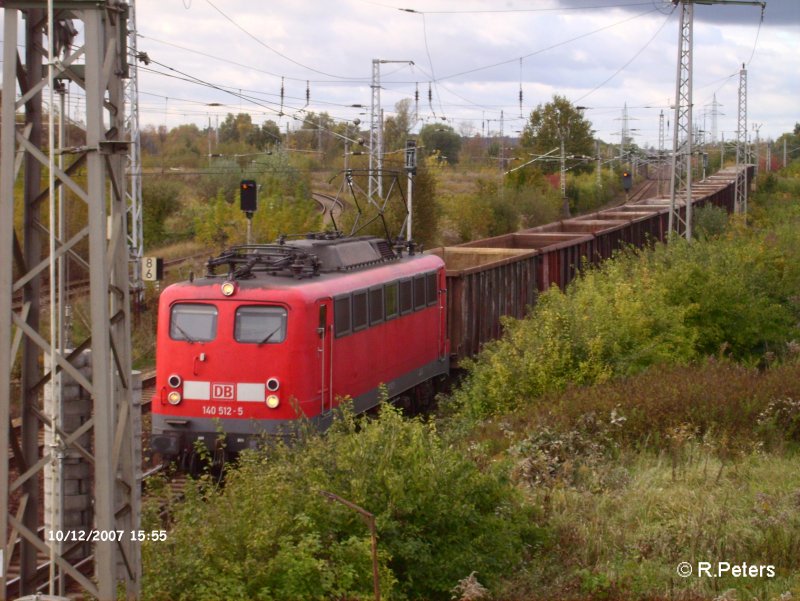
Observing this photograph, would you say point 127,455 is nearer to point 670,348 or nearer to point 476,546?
point 476,546

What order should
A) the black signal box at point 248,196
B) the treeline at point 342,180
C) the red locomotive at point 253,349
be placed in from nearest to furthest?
the red locomotive at point 253,349, the black signal box at point 248,196, the treeline at point 342,180

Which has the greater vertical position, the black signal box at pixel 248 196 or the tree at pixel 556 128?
the tree at pixel 556 128

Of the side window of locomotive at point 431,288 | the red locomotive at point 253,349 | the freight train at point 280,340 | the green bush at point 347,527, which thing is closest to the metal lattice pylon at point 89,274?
the green bush at point 347,527

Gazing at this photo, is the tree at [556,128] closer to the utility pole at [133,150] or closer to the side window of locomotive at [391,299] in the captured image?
the utility pole at [133,150]

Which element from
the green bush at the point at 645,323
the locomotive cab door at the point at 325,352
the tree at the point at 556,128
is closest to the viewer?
the locomotive cab door at the point at 325,352

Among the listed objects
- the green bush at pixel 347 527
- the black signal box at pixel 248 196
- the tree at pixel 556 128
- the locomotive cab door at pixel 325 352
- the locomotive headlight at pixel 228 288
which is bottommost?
the green bush at pixel 347 527

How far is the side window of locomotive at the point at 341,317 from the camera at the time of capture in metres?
13.4

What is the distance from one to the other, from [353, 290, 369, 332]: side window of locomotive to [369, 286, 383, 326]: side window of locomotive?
0.18 metres

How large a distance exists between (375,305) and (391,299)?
788 mm

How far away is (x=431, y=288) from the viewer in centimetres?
1769

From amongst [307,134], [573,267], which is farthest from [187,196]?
[573,267]

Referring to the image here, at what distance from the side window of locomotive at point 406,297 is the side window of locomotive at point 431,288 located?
843mm

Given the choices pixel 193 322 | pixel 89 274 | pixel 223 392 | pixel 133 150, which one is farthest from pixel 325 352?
pixel 133 150

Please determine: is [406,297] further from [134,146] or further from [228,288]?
[134,146]
